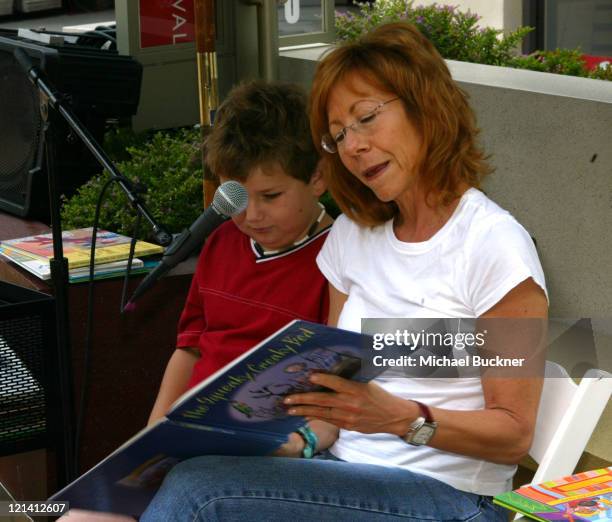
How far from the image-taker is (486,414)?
2125 millimetres

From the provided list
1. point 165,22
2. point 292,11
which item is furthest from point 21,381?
point 292,11

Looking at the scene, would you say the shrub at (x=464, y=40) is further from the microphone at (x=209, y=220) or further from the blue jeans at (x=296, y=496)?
the blue jeans at (x=296, y=496)

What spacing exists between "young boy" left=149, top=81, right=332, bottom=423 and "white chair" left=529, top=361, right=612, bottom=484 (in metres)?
0.56

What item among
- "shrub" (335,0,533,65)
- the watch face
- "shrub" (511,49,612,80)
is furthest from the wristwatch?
"shrub" (335,0,533,65)

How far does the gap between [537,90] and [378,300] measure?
1.56 m

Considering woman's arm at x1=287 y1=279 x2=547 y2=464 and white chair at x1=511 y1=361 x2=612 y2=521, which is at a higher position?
woman's arm at x1=287 y1=279 x2=547 y2=464

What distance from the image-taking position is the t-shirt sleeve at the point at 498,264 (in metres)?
2.11

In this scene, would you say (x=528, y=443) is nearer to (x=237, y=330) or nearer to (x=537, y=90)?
(x=237, y=330)

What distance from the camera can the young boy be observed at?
8.87 ft

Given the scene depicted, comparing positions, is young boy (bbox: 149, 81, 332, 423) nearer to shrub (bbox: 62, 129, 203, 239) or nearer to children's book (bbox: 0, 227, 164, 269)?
children's book (bbox: 0, 227, 164, 269)

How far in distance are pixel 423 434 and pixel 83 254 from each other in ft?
5.78

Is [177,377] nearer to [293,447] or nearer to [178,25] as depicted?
[293,447]

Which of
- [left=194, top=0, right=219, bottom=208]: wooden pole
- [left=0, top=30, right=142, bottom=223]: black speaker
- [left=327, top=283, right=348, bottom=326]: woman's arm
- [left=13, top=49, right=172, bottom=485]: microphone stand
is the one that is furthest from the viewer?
[left=0, top=30, right=142, bottom=223]: black speaker

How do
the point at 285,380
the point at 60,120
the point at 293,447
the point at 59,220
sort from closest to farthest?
1. the point at 285,380
2. the point at 293,447
3. the point at 59,220
4. the point at 60,120
